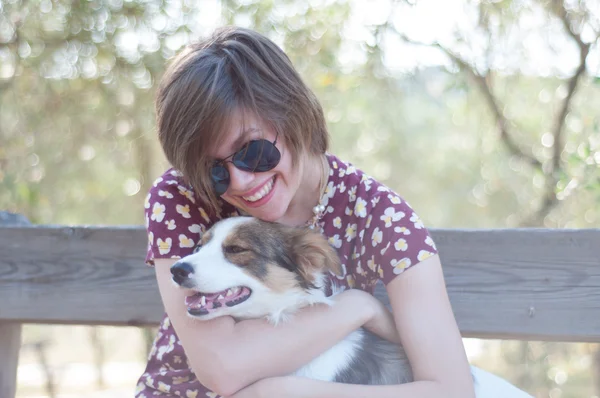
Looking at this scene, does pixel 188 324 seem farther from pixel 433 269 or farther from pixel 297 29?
pixel 297 29

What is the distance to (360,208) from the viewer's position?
7.21ft

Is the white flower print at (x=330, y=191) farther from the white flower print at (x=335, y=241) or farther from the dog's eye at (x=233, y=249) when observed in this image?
the dog's eye at (x=233, y=249)

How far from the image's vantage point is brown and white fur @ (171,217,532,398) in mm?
2064

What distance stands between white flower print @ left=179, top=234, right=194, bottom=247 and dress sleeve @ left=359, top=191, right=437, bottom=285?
0.54m

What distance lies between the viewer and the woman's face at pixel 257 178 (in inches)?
76.9

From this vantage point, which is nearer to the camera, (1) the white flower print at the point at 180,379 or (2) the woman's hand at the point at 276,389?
(2) the woman's hand at the point at 276,389

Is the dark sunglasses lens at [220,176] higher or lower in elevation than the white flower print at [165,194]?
higher

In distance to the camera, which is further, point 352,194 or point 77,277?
point 77,277

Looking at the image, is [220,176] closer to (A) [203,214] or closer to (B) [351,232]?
(A) [203,214]

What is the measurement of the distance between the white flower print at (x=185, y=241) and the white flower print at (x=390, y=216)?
1.98ft

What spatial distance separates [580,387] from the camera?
5.60 metres

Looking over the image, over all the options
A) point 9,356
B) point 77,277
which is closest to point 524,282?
point 77,277

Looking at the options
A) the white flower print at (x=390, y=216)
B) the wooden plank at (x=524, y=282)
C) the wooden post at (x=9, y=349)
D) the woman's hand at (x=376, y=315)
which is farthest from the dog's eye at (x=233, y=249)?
the wooden post at (x=9, y=349)

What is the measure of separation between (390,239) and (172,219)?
68 cm
